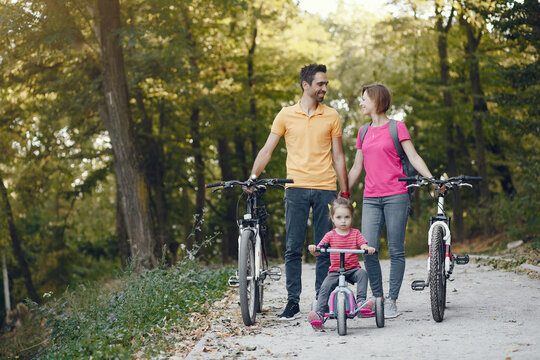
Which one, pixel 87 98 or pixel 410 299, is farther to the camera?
pixel 87 98

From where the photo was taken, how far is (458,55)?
2436 cm

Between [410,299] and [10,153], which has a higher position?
[10,153]

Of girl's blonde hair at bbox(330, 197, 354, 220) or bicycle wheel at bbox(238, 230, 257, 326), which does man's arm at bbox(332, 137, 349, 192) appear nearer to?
girl's blonde hair at bbox(330, 197, 354, 220)

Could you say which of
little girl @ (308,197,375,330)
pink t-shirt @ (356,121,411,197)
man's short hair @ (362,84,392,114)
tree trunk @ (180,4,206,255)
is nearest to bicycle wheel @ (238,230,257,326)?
little girl @ (308,197,375,330)

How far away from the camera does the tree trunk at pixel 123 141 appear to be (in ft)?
50.4

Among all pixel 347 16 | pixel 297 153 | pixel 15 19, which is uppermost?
pixel 347 16

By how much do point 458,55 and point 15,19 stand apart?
15834 millimetres

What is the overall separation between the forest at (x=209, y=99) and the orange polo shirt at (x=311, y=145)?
8111mm

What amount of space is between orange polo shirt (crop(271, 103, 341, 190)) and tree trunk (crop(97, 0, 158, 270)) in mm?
8745

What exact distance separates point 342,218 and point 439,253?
102 cm

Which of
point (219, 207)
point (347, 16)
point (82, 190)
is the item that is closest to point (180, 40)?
point (82, 190)

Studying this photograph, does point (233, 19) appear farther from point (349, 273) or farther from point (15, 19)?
point (349, 273)

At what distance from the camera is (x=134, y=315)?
7672 millimetres

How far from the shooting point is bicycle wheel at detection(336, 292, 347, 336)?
20.6 feet
